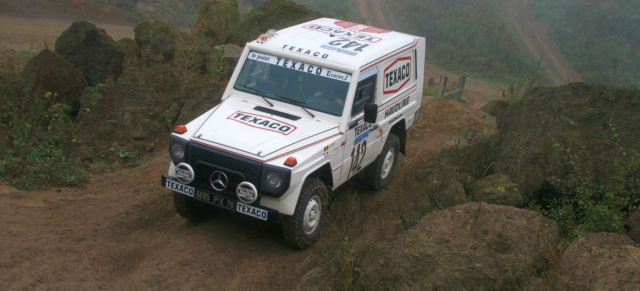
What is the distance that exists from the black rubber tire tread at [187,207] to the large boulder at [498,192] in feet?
10.5

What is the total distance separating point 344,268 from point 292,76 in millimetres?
2814

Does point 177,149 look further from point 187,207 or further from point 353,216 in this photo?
point 353,216

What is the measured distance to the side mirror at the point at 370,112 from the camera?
24.7ft

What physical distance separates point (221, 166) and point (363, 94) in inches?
81.7

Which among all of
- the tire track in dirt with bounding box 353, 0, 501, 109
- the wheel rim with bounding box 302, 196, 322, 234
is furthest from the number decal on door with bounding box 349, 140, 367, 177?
the tire track in dirt with bounding box 353, 0, 501, 109

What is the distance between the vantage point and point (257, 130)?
23.4 ft

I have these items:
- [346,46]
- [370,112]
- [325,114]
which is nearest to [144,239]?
[325,114]

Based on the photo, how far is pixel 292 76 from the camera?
26.0 ft

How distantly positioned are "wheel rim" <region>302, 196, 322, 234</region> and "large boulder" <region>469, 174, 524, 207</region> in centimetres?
189

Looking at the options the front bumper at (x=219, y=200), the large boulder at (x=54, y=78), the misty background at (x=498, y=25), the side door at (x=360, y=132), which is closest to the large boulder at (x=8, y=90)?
the large boulder at (x=54, y=78)

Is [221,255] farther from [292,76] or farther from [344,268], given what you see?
[292,76]

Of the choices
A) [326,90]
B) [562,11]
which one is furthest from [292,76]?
[562,11]

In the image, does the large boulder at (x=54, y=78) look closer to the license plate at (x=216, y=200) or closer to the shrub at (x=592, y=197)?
the license plate at (x=216, y=200)

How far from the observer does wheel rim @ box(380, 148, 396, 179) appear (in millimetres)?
9048
